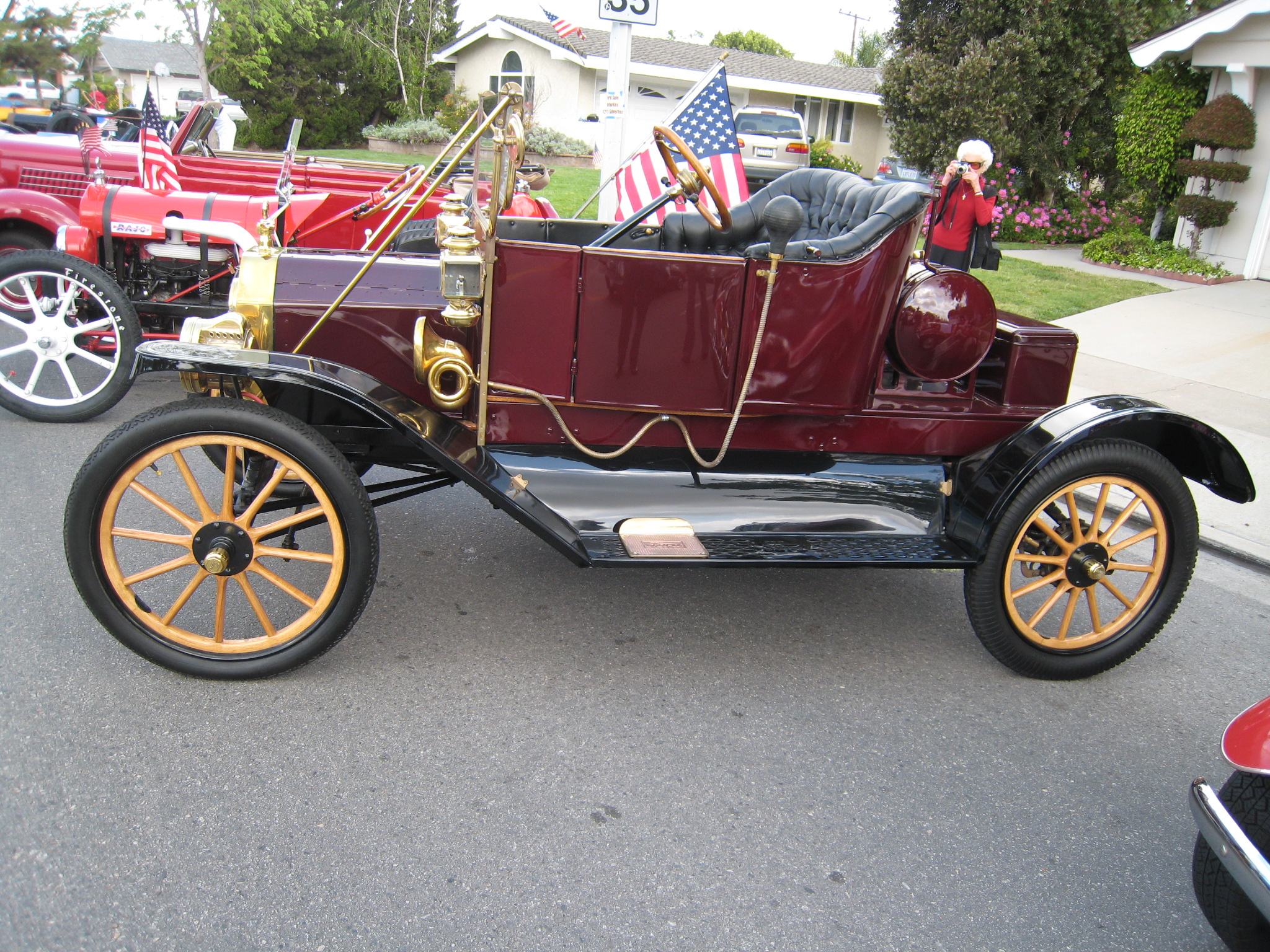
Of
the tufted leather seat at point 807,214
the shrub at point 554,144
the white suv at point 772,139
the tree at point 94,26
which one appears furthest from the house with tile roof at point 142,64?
the tufted leather seat at point 807,214

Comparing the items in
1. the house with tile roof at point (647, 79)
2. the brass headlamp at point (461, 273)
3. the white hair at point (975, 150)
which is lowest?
the brass headlamp at point (461, 273)

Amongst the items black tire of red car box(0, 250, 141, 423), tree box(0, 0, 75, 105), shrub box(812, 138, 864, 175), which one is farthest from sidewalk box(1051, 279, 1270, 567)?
tree box(0, 0, 75, 105)

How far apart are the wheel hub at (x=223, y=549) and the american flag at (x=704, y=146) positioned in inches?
111

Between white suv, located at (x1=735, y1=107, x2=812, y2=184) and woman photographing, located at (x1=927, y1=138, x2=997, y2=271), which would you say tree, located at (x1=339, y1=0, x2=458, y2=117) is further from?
woman photographing, located at (x1=927, y1=138, x2=997, y2=271)

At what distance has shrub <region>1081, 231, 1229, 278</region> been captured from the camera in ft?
34.3

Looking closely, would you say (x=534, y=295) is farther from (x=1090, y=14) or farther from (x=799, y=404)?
(x=1090, y=14)

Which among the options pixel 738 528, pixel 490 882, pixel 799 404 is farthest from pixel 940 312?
pixel 490 882

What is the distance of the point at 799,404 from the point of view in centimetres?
297

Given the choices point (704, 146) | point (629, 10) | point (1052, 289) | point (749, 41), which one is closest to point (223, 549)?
point (704, 146)

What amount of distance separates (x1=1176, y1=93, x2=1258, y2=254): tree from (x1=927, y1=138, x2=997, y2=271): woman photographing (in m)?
5.24

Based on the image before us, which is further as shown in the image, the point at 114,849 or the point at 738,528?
the point at 738,528

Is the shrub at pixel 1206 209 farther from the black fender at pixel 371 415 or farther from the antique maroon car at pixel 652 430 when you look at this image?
the black fender at pixel 371 415

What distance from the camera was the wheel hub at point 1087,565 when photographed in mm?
2943

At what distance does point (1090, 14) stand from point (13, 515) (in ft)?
47.3
